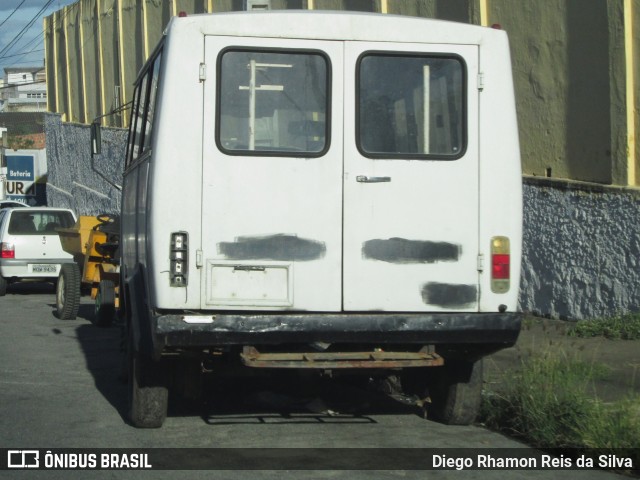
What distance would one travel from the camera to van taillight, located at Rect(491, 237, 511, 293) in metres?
6.54

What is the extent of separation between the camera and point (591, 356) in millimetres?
9539

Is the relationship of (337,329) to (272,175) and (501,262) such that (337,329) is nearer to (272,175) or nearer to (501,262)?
(272,175)

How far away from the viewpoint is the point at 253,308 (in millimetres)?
6277

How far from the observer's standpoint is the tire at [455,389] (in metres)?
7.17

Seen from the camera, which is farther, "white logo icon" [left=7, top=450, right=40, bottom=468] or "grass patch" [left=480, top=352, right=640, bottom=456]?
"grass patch" [left=480, top=352, right=640, bottom=456]

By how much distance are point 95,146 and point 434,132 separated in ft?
14.8

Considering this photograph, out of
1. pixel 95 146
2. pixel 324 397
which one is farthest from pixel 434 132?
pixel 95 146

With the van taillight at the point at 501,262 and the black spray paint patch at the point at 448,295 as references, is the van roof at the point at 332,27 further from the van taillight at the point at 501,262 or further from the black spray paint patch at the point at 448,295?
the black spray paint patch at the point at 448,295

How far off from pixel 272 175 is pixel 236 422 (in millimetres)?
2016

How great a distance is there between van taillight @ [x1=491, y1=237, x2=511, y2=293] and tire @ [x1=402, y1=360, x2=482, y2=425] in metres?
0.82

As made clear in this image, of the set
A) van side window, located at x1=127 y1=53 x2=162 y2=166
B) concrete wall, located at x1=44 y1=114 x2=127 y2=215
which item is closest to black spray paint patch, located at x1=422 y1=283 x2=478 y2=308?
van side window, located at x1=127 y1=53 x2=162 y2=166

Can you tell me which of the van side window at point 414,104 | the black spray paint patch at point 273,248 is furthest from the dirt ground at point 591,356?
the black spray paint patch at point 273,248

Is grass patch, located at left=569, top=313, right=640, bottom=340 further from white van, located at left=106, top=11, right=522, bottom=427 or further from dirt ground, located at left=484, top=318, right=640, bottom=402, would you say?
white van, located at left=106, top=11, right=522, bottom=427

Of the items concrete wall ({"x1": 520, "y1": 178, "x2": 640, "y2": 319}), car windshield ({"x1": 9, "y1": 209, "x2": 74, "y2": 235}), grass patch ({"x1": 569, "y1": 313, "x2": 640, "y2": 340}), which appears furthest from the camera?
car windshield ({"x1": 9, "y1": 209, "x2": 74, "y2": 235})
